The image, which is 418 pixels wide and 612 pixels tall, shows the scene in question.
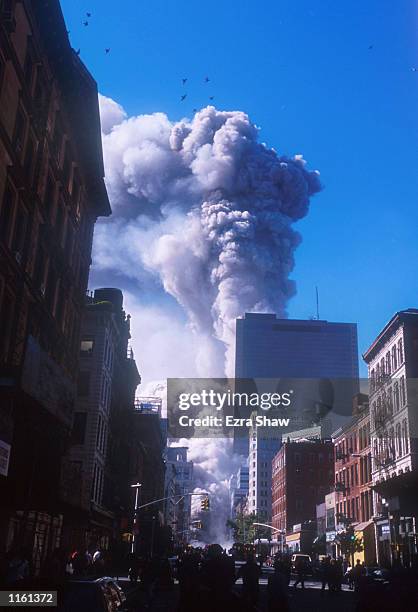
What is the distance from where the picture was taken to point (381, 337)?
62.5 m

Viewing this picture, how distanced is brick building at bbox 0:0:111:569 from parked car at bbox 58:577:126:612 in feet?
34.2

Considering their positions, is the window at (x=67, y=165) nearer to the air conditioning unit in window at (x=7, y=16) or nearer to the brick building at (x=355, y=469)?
the air conditioning unit in window at (x=7, y=16)

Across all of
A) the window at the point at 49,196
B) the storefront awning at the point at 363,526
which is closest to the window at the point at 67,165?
the window at the point at 49,196

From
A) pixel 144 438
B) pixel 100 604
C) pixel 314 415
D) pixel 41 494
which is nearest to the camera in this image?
pixel 100 604

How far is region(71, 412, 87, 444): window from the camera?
5041 cm

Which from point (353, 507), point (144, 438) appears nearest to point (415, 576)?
point (353, 507)

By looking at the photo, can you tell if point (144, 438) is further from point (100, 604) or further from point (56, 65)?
point (100, 604)

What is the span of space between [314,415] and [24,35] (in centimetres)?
3427

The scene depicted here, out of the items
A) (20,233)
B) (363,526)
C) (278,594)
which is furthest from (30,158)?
(363,526)

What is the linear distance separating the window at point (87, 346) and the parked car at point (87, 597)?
42284mm

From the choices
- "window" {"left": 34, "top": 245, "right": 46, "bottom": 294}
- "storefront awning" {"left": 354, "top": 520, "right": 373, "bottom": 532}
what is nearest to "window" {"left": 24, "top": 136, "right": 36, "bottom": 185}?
"window" {"left": 34, "top": 245, "right": 46, "bottom": 294}

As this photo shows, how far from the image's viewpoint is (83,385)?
52.2m

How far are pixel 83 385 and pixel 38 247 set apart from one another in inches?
1014

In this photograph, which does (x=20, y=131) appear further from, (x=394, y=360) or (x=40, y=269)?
(x=394, y=360)
